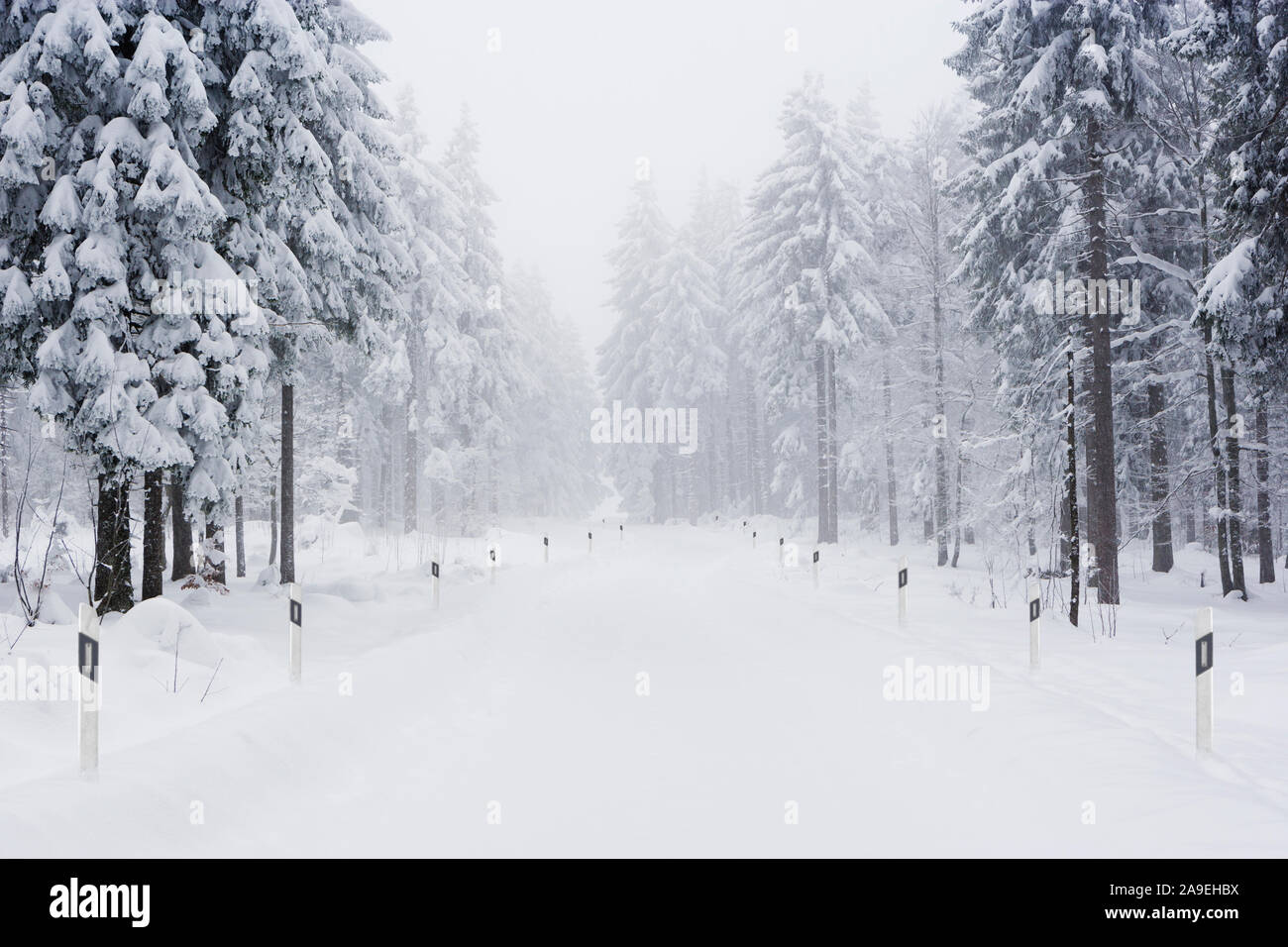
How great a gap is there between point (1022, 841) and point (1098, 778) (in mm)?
1269

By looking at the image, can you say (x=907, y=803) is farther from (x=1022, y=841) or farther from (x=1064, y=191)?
(x=1064, y=191)

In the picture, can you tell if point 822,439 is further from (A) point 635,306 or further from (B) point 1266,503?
(A) point 635,306

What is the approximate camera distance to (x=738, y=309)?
126ft

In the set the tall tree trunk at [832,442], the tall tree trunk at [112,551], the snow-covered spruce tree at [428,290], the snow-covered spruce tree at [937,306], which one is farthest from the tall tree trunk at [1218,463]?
the snow-covered spruce tree at [428,290]

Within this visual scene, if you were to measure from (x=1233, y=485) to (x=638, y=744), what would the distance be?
1716 cm

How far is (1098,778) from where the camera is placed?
5.73 meters

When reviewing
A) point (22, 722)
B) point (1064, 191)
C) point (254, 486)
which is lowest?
point (22, 722)

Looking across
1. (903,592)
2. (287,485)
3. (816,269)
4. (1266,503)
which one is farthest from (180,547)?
A: (1266,503)

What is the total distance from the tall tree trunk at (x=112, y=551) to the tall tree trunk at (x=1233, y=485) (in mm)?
20527

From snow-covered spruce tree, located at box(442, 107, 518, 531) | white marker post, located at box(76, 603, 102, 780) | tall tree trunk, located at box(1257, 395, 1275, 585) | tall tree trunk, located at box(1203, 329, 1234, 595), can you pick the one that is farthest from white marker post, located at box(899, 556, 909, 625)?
snow-covered spruce tree, located at box(442, 107, 518, 531)

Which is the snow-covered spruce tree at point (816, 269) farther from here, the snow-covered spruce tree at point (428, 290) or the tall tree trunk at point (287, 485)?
the tall tree trunk at point (287, 485)

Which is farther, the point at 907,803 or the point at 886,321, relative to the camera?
the point at 886,321
